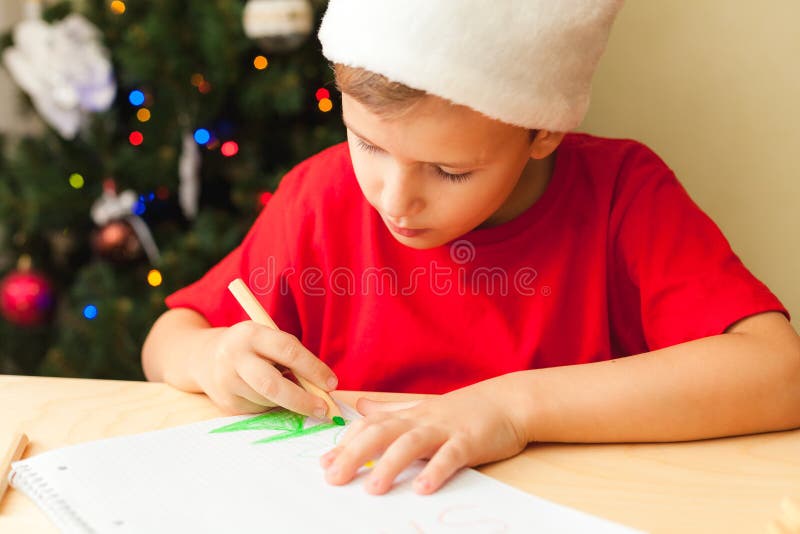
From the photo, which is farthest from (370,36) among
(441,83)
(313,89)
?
(313,89)

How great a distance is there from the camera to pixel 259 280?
0.96 meters

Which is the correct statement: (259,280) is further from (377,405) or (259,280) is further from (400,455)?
(400,455)

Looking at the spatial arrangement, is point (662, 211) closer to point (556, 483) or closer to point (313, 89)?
point (556, 483)

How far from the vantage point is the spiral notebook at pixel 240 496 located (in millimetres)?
513

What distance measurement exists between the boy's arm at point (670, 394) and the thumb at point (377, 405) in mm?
81

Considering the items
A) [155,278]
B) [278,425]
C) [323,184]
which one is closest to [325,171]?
[323,184]

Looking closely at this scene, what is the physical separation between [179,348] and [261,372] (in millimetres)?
186

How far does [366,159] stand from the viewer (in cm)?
74

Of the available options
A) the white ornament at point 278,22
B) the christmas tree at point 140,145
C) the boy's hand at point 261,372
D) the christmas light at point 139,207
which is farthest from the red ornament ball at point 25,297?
the boy's hand at point 261,372

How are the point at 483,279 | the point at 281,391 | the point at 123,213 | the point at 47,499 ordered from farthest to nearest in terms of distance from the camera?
the point at 123,213, the point at 483,279, the point at 281,391, the point at 47,499

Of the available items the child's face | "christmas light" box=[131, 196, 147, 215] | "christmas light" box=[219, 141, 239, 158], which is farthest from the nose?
"christmas light" box=[131, 196, 147, 215]

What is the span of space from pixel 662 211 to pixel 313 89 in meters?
0.85

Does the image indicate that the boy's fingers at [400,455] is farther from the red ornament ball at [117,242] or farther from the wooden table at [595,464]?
the red ornament ball at [117,242]

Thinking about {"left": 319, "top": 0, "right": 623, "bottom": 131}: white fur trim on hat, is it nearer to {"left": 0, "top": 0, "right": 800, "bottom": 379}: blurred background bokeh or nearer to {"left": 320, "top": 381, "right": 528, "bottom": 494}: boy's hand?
{"left": 320, "top": 381, "right": 528, "bottom": 494}: boy's hand
